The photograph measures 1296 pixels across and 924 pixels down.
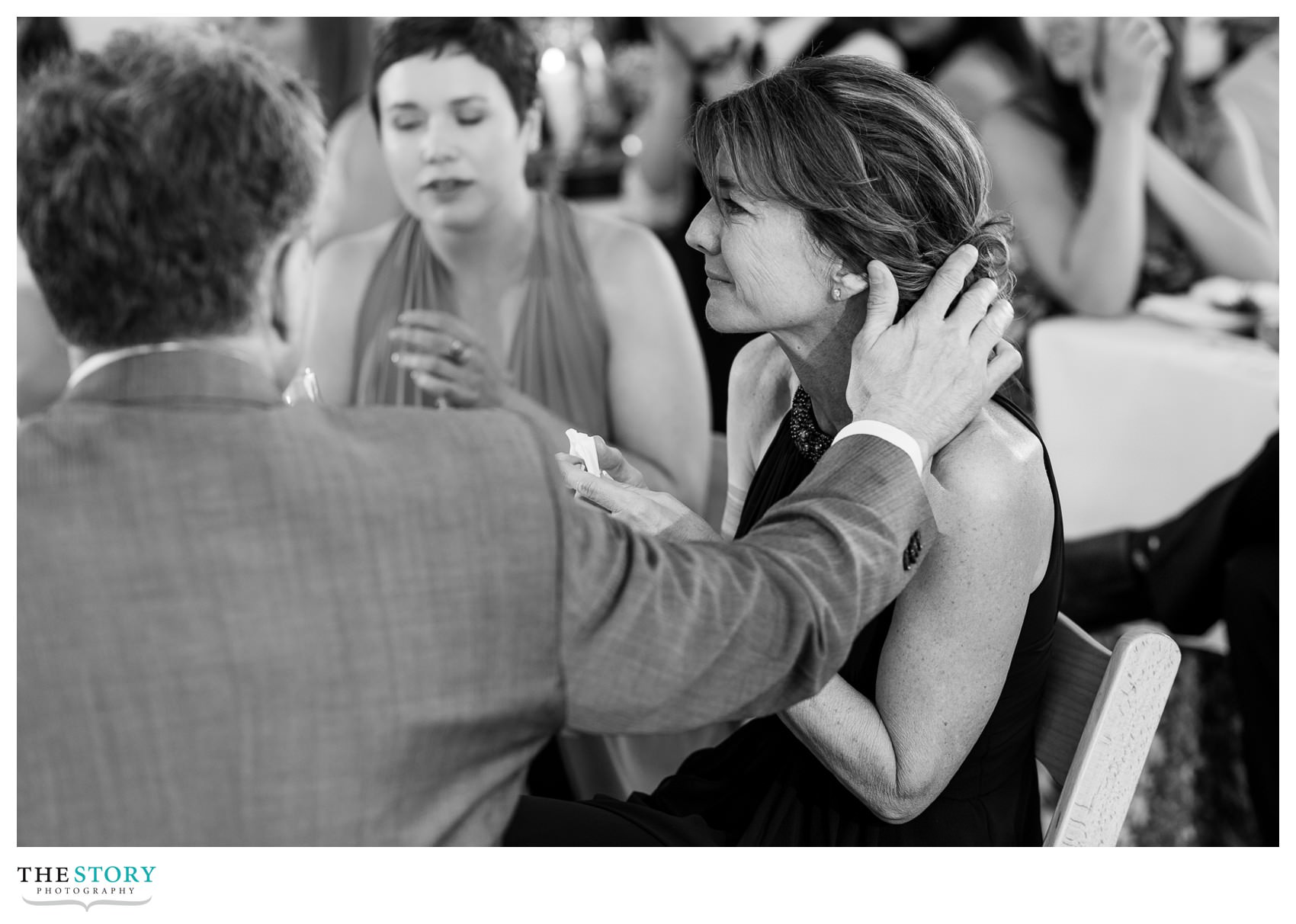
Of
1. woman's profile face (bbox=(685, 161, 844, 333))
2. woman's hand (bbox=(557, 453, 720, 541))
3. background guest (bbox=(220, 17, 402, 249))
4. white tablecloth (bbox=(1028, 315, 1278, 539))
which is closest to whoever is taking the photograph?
woman's hand (bbox=(557, 453, 720, 541))

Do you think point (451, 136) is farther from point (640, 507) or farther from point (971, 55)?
point (971, 55)

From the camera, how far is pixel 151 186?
0.88 m

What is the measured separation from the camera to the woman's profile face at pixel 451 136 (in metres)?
1.99

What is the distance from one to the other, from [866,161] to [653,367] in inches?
35.7

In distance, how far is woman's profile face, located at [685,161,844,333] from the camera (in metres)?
1.26

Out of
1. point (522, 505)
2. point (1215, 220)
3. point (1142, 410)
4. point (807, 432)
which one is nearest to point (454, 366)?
point (807, 432)

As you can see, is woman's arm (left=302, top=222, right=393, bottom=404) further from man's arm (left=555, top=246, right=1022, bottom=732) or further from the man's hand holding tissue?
man's arm (left=555, top=246, right=1022, bottom=732)

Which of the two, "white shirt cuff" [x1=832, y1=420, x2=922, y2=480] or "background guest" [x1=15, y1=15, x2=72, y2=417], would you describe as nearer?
"white shirt cuff" [x1=832, y1=420, x2=922, y2=480]

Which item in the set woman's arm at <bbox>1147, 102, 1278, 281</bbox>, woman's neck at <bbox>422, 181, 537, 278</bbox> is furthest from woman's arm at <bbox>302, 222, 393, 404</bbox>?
woman's arm at <bbox>1147, 102, 1278, 281</bbox>

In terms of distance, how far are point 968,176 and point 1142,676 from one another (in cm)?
49

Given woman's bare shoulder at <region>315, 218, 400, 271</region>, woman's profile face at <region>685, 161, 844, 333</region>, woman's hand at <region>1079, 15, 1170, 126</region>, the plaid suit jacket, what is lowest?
the plaid suit jacket

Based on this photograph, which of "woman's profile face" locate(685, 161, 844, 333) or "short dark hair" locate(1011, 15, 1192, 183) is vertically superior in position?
"short dark hair" locate(1011, 15, 1192, 183)

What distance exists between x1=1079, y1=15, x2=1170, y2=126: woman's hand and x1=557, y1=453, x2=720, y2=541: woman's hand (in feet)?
6.80
